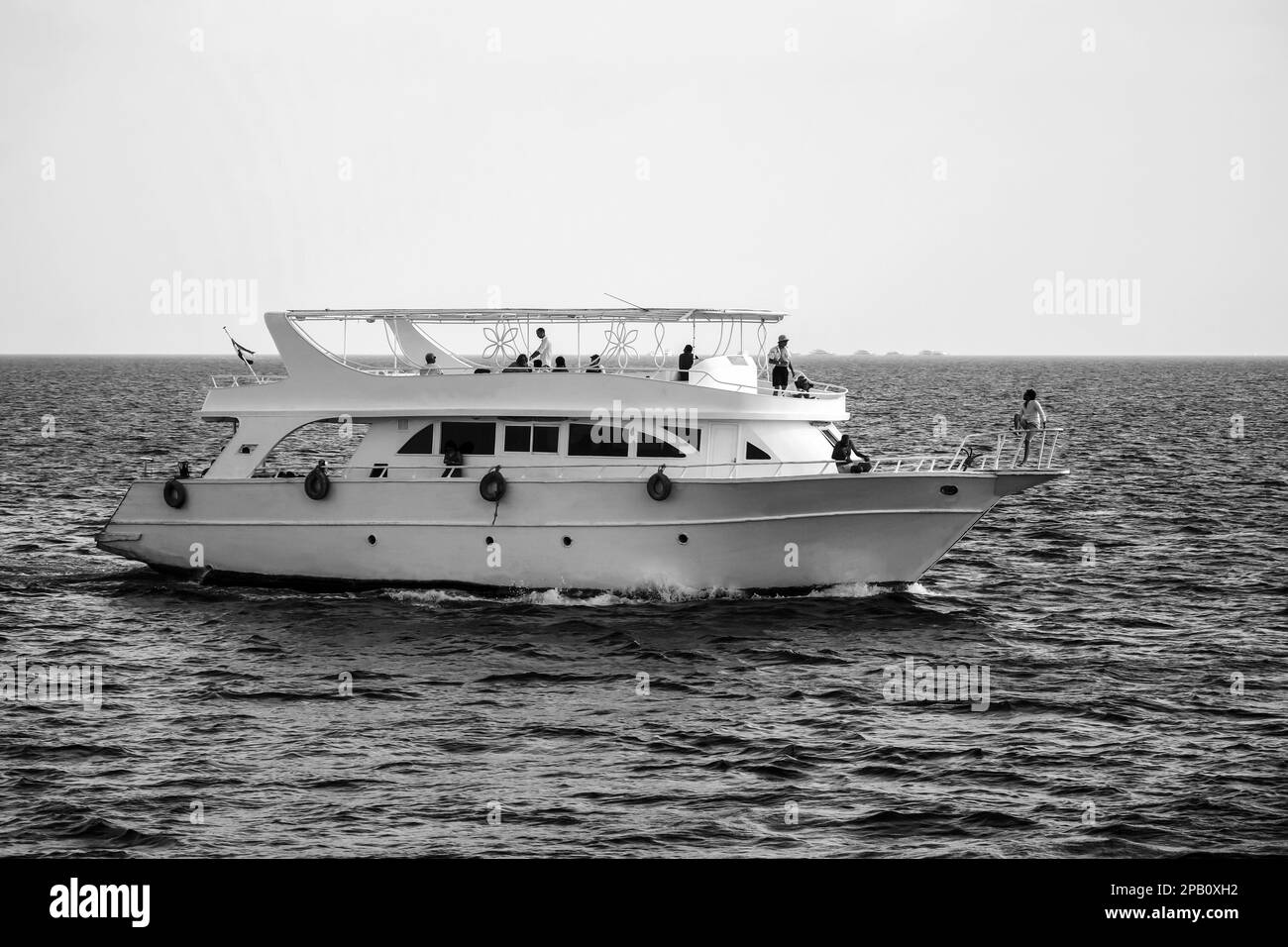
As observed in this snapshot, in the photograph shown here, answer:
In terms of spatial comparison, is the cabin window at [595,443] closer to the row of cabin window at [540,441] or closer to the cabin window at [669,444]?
the row of cabin window at [540,441]

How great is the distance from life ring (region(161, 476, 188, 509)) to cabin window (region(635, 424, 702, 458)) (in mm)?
8457

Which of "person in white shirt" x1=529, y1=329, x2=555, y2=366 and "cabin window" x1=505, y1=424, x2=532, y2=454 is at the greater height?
"person in white shirt" x1=529, y1=329, x2=555, y2=366

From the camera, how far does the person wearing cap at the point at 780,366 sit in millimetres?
25297

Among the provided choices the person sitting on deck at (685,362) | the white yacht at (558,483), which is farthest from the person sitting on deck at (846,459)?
the person sitting on deck at (685,362)

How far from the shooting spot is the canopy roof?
2534 cm

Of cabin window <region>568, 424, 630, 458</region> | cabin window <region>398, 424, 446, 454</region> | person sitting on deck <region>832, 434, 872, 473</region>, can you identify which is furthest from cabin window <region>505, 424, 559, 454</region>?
person sitting on deck <region>832, 434, 872, 473</region>

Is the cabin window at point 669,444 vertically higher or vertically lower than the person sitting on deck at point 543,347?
lower

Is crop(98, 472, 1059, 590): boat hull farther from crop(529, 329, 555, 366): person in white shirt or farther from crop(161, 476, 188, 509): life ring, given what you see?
crop(529, 329, 555, 366): person in white shirt

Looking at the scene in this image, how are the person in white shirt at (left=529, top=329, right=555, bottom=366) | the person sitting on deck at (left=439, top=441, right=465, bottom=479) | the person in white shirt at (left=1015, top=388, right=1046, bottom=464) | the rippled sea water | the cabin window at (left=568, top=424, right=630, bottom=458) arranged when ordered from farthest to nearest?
the person in white shirt at (left=529, top=329, right=555, bottom=366) < the person sitting on deck at (left=439, top=441, right=465, bottom=479) < the cabin window at (left=568, top=424, right=630, bottom=458) < the person in white shirt at (left=1015, top=388, right=1046, bottom=464) < the rippled sea water

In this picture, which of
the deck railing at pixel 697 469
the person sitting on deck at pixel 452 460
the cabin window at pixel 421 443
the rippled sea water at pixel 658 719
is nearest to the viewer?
the rippled sea water at pixel 658 719

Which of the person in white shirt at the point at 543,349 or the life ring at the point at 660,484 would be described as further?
the person in white shirt at the point at 543,349

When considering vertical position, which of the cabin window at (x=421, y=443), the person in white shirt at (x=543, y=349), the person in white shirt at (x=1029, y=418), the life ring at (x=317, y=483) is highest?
the person in white shirt at (x=543, y=349)
